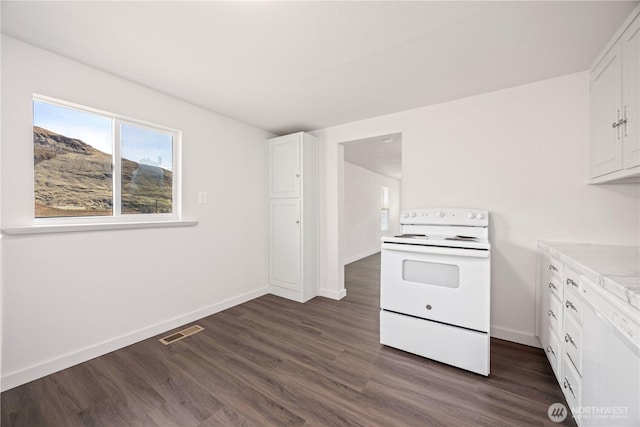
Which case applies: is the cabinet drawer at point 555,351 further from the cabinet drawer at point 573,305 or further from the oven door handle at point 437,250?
the oven door handle at point 437,250

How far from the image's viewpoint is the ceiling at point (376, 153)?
3.86 metres

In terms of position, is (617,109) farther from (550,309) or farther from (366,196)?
(366,196)

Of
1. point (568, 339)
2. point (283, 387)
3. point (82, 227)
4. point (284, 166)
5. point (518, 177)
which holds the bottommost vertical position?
point (283, 387)

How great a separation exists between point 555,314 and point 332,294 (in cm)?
214

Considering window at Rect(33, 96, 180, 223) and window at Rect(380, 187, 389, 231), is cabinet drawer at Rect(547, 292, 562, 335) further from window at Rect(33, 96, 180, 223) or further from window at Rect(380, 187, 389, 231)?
window at Rect(380, 187, 389, 231)

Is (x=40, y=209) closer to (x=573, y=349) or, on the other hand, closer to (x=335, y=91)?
(x=335, y=91)

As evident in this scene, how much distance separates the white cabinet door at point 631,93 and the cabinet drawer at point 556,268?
64 centimetres

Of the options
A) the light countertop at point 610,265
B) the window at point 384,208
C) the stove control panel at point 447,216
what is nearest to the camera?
the light countertop at point 610,265

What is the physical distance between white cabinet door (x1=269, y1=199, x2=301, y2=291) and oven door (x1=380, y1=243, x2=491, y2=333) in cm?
133

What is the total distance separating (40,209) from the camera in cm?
173

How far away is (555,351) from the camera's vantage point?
158 centimetres

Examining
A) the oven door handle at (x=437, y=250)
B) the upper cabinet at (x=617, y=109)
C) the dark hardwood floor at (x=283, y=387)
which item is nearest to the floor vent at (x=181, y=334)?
the dark hardwood floor at (x=283, y=387)

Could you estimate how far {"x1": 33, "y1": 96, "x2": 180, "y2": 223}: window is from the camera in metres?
1.76

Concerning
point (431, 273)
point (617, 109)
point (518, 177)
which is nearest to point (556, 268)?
point (431, 273)
